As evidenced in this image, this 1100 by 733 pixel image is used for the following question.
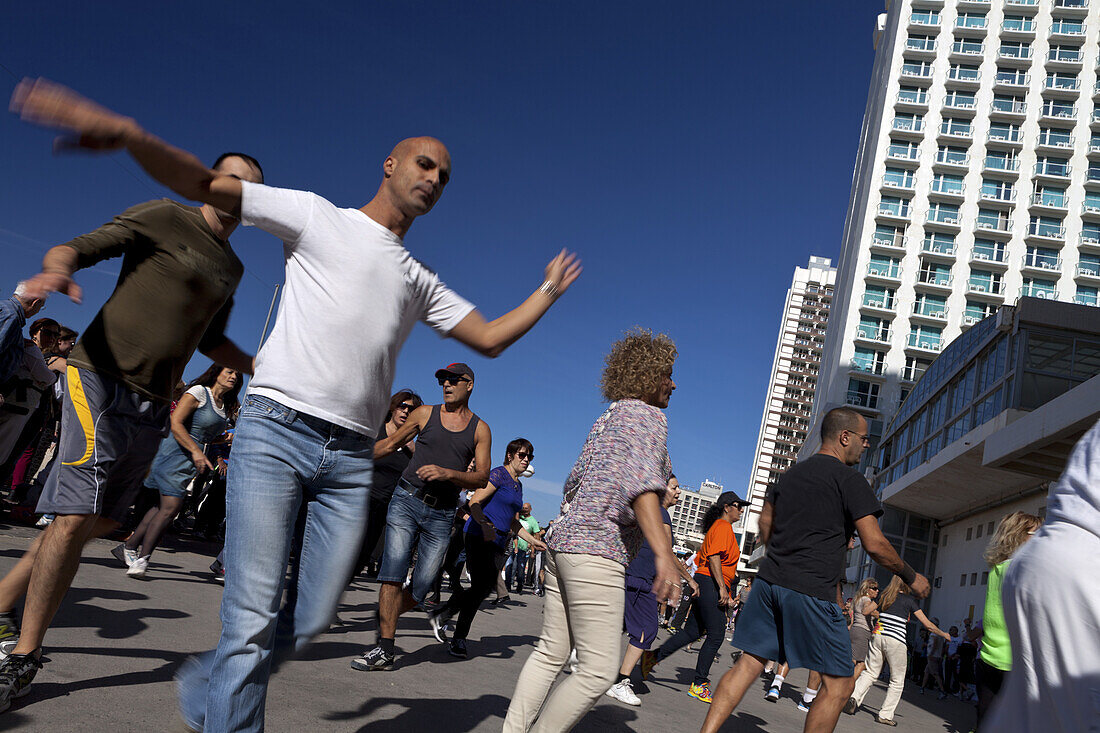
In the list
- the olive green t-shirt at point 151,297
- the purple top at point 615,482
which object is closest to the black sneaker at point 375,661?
the purple top at point 615,482

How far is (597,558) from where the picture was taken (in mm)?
3330

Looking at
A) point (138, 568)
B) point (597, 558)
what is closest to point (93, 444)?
point (597, 558)

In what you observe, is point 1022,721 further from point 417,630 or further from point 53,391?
point 53,391

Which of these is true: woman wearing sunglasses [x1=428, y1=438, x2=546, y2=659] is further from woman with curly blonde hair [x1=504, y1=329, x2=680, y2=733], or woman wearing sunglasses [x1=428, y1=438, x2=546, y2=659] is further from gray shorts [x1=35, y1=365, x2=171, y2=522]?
gray shorts [x1=35, y1=365, x2=171, y2=522]

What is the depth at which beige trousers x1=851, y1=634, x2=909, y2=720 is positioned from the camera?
9.70 metres

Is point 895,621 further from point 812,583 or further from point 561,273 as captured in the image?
point 561,273

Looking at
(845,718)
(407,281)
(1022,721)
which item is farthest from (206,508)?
(1022,721)

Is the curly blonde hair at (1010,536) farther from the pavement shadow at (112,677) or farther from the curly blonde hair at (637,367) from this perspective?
the pavement shadow at (112,677)

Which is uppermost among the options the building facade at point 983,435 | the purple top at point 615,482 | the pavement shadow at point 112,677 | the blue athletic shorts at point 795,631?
the building facade at point 983,435

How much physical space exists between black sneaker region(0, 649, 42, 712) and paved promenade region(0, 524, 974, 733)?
0.16 ft

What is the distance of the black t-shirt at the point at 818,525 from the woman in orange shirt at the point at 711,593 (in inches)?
123

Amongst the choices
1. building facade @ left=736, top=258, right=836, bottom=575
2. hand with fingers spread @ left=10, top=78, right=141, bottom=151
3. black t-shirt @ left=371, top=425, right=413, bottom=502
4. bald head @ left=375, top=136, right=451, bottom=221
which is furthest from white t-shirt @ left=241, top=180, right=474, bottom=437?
building facade @ left=736, top=258, right=836, bottom=575

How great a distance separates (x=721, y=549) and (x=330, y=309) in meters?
6.49

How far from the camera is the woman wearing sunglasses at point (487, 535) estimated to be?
6578 mm
